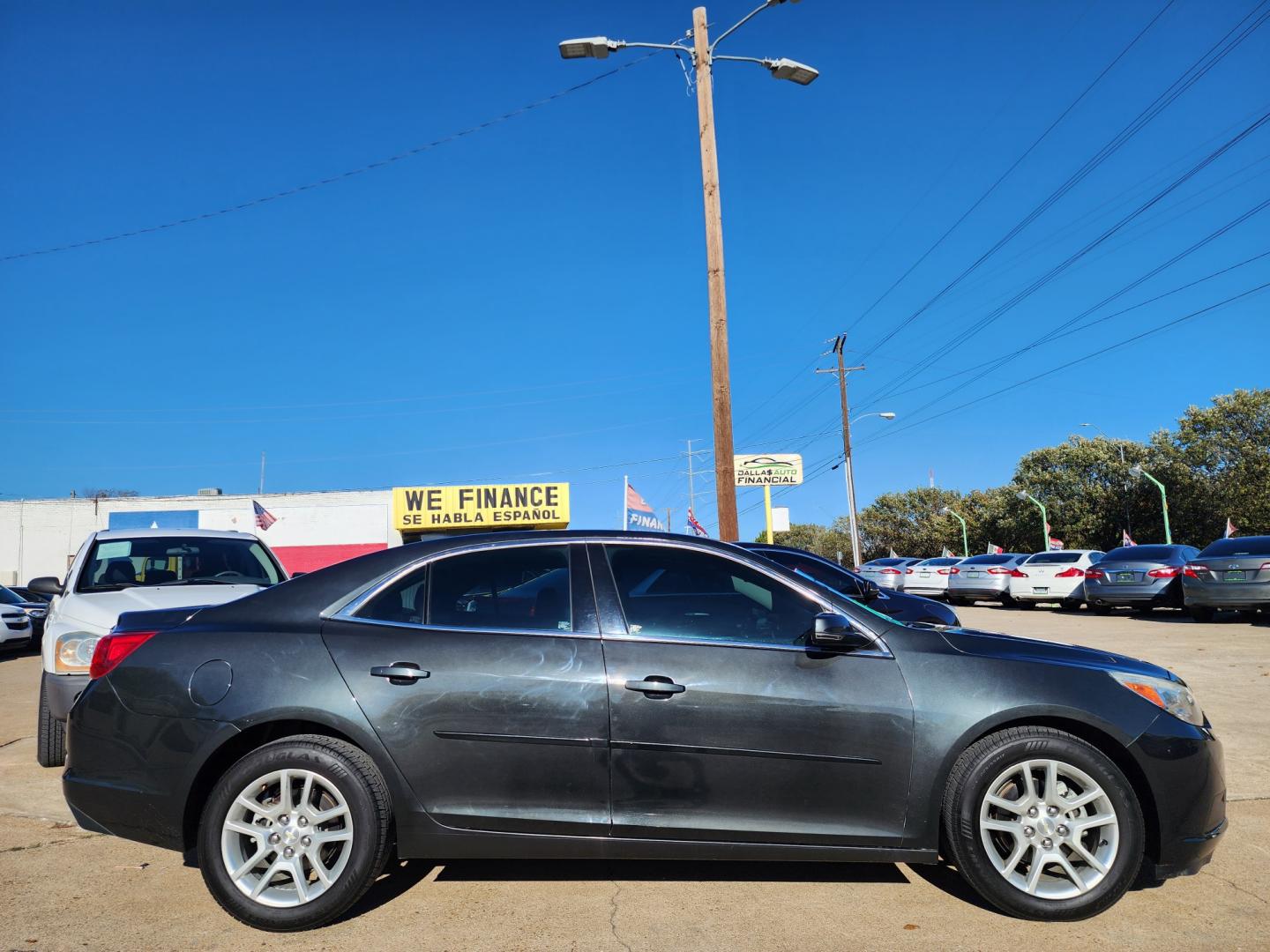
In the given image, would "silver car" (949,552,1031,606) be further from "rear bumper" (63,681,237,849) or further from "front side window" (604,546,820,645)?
"rear bumper" (63,681,237,849)

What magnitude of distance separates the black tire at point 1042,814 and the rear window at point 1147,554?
16844mm

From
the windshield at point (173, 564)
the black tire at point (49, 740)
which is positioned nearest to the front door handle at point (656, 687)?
the windshield at point (173, 564)

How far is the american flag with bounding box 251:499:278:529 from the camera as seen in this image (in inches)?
1512

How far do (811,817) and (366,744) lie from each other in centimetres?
178

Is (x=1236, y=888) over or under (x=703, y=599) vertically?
Result: under

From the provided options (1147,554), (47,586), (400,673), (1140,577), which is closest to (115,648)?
(400,673)

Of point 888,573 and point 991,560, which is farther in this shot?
point 888,573

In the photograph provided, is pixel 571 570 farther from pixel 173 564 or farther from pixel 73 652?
pixel 173 564

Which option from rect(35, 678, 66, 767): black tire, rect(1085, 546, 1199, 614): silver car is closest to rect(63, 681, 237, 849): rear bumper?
rect(35, 678, 66, 767): black tire

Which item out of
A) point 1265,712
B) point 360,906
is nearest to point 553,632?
point 360,906

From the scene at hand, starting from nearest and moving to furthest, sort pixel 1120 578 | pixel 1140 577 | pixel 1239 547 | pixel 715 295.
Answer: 1. pixel 715 295
2. pixel 1239 547
3. pixel 1140 577
4. pixel 1120 578

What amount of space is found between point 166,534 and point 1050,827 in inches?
271

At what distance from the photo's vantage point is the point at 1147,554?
18469 millimetres

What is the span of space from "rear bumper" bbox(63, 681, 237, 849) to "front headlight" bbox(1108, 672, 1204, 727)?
3615 mm
